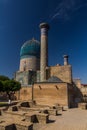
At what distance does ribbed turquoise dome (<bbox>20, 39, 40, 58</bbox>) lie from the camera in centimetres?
3603

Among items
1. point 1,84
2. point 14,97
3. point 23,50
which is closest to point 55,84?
point 1,84

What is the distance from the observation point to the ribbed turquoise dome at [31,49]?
118 feet

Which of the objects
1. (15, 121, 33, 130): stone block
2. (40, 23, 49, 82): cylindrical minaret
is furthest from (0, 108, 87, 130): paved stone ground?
(40, 23, 49, 82): cylindrical minaret

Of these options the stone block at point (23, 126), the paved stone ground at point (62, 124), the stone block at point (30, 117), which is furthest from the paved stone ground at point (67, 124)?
the stone block at point (23, 126)

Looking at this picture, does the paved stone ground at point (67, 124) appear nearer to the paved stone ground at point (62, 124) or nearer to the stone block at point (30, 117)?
the paved stone ground at point (62, 124)

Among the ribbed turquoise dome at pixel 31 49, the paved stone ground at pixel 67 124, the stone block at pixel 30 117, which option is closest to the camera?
the paved stone ground at pixel 67 124

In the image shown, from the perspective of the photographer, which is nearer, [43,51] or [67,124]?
[67,124]

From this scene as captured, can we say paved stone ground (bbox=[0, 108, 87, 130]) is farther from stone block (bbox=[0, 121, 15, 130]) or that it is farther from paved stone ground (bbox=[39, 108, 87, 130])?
stone block (bbox=[0, 121, 15, 130])

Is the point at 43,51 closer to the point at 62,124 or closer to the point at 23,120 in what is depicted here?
the point at 62,124

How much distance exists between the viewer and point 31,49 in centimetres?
3616

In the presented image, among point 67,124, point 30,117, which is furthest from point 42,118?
point 67,124

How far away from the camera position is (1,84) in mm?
20703

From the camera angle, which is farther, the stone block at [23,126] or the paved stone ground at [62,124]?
the paved stone ground at [62,124]

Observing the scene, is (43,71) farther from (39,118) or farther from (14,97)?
(39,118)
